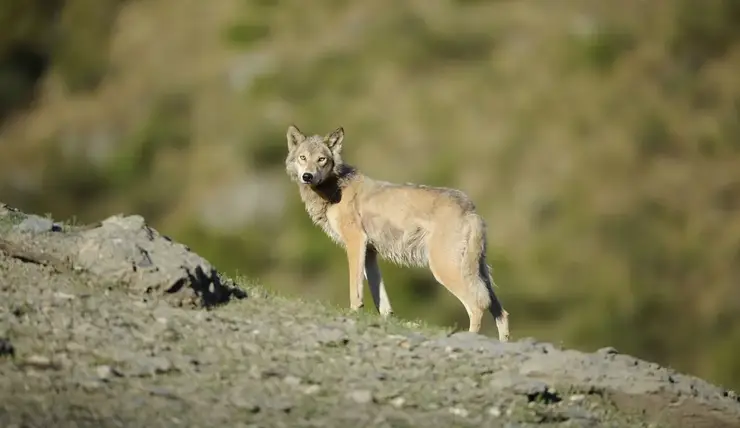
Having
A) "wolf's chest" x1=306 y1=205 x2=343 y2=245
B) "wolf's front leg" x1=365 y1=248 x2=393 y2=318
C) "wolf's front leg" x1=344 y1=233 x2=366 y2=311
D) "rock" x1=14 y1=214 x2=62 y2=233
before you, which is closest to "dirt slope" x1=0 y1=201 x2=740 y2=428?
"rock" x1=14 y1=214 x2=62 y2=233

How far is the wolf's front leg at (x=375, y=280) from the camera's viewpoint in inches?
479

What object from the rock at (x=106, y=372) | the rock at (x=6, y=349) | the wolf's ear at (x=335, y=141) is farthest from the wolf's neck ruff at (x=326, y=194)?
the rock at (x=6, y=349)

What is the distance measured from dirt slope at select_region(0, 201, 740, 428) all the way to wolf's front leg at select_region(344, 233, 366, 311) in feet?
4.30

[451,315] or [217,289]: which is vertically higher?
[451,315]

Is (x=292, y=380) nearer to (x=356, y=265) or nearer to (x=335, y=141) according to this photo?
(x=356, y=265)

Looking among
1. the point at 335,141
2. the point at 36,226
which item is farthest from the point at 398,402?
the point at 335,141

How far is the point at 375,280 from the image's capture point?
12250 millimetres

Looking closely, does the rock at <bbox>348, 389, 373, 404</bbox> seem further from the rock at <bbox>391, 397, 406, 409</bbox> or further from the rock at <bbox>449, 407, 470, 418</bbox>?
the rock at <bbox>449, 407, 470, 418</bbox>

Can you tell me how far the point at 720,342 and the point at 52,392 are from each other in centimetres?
3250

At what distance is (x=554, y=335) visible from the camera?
108 feet

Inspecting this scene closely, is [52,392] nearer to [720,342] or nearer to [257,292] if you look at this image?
[257,292]

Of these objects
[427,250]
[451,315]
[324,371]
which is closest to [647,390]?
[324,371]

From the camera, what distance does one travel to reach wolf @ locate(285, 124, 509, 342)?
37.4 feet

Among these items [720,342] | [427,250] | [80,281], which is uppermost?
[720,342]
